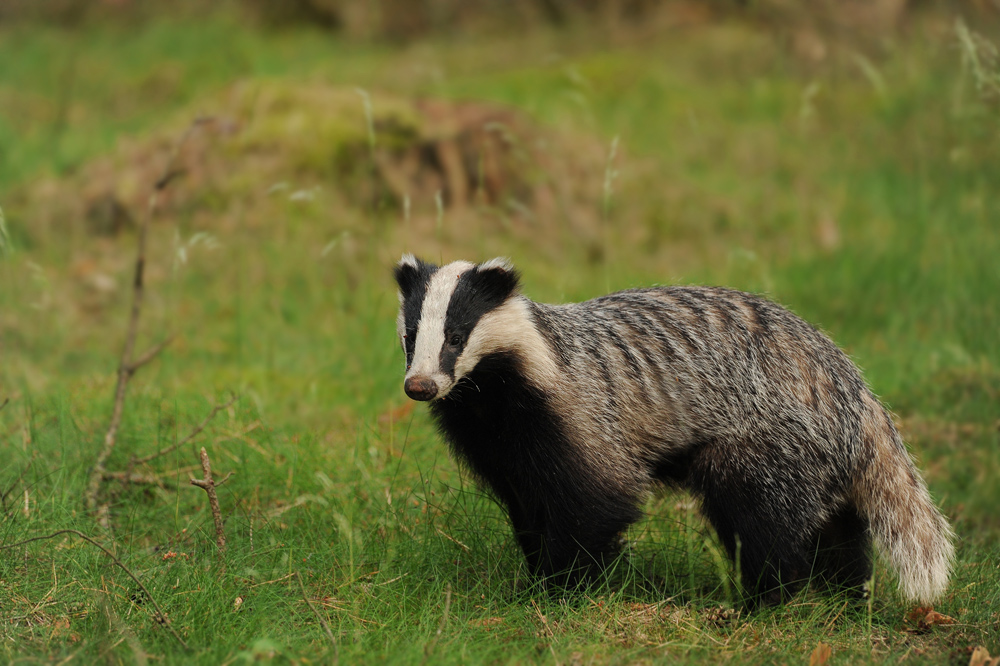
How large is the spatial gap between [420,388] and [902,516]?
193cm

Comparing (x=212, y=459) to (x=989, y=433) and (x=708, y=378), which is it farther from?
(x=989, y=433)

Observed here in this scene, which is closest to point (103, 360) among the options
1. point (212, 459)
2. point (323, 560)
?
point (212, 459)

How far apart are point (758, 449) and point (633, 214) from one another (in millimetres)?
4970

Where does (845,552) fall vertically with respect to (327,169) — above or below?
below

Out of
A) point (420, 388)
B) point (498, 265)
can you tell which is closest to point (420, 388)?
point (420, 388)

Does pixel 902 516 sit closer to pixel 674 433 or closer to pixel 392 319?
pixel 674 433

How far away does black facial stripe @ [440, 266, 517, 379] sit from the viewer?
3422 mm

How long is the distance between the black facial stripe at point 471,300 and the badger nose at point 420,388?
18cm

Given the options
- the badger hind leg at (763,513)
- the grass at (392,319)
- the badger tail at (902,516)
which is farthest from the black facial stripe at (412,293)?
the badger tail at (902,516)

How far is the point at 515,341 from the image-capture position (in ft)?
11.6

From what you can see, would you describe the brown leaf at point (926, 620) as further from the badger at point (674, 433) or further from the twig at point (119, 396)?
the twig at point (119, 396)

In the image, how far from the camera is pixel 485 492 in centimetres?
409

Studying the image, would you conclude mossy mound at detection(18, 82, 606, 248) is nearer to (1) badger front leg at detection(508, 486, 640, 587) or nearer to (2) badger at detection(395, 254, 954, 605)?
(2) badger at detection(395, 254, 954, 605)

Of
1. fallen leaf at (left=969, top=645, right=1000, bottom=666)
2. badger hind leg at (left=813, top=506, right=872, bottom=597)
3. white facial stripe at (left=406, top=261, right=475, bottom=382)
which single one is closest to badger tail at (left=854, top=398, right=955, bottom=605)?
badger hind leg at (left=813, top=506, right=872, bottom=597)
